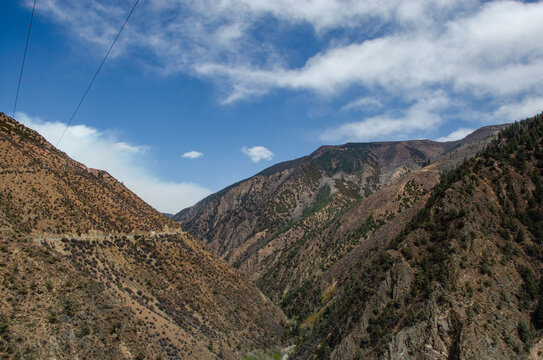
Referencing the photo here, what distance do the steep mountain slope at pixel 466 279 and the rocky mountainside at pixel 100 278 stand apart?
2039 centimetres

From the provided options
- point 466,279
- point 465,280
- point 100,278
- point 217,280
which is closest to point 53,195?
point 100,278

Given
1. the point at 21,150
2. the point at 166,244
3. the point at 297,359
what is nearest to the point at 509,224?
the point at 297,359

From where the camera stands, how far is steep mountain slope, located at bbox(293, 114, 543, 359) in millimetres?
38594

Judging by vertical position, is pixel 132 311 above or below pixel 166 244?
below

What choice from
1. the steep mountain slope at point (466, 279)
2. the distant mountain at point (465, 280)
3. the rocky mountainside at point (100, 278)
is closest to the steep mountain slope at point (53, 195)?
the rocky mountainside at point (100, 278)

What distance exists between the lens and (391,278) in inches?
1925

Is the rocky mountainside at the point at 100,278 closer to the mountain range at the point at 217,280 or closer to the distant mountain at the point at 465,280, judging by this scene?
the mountain range at the point at 217,280

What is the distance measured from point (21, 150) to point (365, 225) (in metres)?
92.5

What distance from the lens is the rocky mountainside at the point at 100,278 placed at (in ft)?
78.6

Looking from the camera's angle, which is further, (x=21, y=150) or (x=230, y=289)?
(x=230, y=289)

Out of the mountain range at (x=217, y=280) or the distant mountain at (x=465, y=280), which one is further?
the distant mountain at (x=465, y=280)

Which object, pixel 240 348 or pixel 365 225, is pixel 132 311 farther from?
pixel 365 225

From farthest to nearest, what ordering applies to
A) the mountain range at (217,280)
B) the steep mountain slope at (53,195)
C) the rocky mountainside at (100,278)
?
the steep mountain slope at (53,195)
the mountain range at (217,280)
the rocky mountainside at (100,278)

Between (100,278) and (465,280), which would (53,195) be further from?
(465,280)
